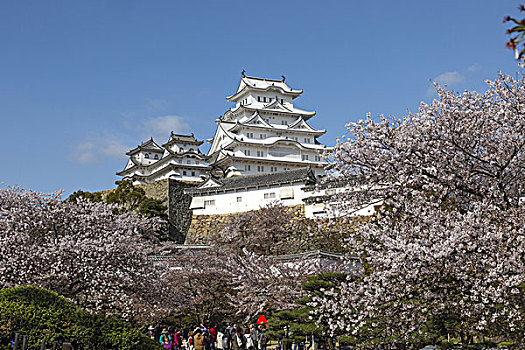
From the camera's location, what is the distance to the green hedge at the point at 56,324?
29.1ft

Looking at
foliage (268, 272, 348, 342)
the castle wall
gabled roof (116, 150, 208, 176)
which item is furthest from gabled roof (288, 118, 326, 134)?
foliage (268, 272, 348, 342)

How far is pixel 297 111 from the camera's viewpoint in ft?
169

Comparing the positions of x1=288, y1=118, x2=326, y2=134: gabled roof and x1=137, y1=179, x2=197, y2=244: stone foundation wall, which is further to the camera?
x1=288, y1=118, x2=326, y2=134: gabled roof

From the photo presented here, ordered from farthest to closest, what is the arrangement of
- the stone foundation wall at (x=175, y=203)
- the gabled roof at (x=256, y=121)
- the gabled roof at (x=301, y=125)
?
1. the gabled roof at (x=301, y=125)
2. the gabled roof at (x=256, y=121)
3. the stone foundation wall at (x=175, y=203)

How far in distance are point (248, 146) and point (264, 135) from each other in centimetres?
269

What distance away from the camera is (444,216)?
26.3 feet

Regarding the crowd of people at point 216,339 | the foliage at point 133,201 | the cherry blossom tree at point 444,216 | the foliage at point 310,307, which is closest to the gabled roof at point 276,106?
the foliage at point 133,201

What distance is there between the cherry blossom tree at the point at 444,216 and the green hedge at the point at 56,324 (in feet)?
13.6

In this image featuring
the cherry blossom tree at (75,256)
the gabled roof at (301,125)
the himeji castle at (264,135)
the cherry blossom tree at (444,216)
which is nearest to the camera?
the cherry blossom tree at (444,216)

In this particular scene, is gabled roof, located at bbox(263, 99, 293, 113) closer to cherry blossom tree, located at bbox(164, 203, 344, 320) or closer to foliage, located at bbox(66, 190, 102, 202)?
foliage, located at bbox(66, 190, 102, 202)

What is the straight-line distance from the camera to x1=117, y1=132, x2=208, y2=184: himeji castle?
4912cm

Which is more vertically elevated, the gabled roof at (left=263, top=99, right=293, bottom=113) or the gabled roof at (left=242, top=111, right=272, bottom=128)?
the gabled roof at (left=263, top=99, right=293, bottom=113)

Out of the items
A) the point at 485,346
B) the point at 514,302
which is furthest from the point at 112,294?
the point at 514,302

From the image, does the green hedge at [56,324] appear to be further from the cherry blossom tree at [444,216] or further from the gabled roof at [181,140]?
the gabled roof at [181,140]
